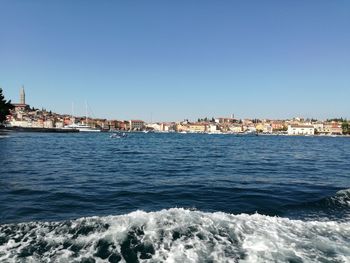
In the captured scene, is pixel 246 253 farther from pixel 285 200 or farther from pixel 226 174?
pixel 226 174

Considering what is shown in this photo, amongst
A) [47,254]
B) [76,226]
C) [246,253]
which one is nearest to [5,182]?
[76,226]

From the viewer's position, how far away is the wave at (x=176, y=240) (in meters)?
7.64

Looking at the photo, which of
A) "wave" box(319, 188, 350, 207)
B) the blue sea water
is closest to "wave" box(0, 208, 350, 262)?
the blue sea water

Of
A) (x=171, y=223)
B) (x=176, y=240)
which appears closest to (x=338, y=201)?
(x=171, y=223)

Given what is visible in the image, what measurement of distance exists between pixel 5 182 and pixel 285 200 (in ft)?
42.3

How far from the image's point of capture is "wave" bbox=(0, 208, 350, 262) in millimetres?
7645

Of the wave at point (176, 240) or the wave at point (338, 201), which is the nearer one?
the wave at point (176, 240)

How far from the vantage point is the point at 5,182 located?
18047mm

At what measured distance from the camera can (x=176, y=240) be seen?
332 inches

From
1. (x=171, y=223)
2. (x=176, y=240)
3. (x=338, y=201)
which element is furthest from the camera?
(x=338, y=201)

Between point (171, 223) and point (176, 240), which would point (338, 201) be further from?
point (176, 240)

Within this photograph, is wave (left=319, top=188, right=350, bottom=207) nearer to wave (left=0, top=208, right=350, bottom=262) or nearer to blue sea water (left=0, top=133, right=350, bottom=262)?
blue sea water (left=0, top=133, right=350, bottom=262)

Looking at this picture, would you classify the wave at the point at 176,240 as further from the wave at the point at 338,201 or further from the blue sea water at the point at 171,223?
the wave at the point at 338,201

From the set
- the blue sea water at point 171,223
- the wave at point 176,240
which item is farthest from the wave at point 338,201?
the wave at point 176,240
